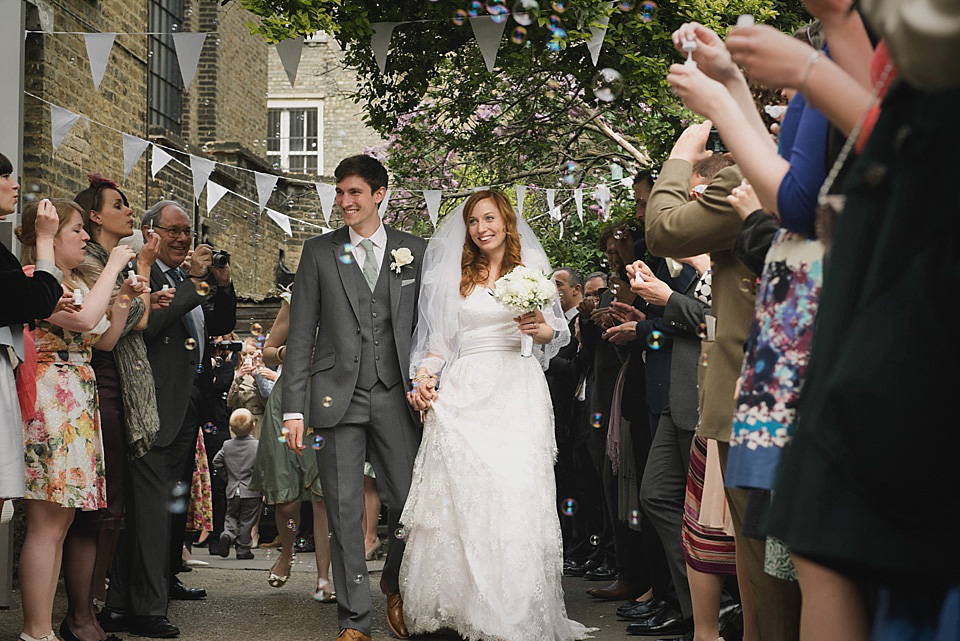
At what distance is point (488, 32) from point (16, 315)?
3.27 meters

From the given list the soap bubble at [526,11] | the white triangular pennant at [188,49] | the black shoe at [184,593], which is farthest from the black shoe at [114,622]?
the soap bubble at [526,11]

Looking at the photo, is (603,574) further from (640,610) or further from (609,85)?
(609,85)

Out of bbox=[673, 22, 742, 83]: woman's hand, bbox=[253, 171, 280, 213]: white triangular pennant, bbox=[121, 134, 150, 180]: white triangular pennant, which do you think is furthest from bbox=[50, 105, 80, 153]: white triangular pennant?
bbox=[673, 22, 742, 83]: woman's hand

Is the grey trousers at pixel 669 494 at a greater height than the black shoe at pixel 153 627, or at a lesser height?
greater

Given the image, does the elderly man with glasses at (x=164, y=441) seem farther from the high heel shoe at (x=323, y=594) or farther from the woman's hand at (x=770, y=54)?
the woman's hand at (x=770, y=54)

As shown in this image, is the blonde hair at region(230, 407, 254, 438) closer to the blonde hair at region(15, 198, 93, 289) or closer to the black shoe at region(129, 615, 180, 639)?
the black shoe at region(129, 615, 180, 639)

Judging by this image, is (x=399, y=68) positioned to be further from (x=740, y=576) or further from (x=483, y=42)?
(x=740, y=576)

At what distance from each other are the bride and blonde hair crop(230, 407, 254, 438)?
5265 mm

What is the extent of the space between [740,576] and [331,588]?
4.06 metres

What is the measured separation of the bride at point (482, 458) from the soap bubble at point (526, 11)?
974mm

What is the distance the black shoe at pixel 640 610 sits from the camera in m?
6.09

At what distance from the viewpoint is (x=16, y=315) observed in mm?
4277

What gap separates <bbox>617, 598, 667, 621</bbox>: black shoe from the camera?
240 inches

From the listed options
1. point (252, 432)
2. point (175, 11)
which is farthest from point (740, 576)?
point (175, 11)
